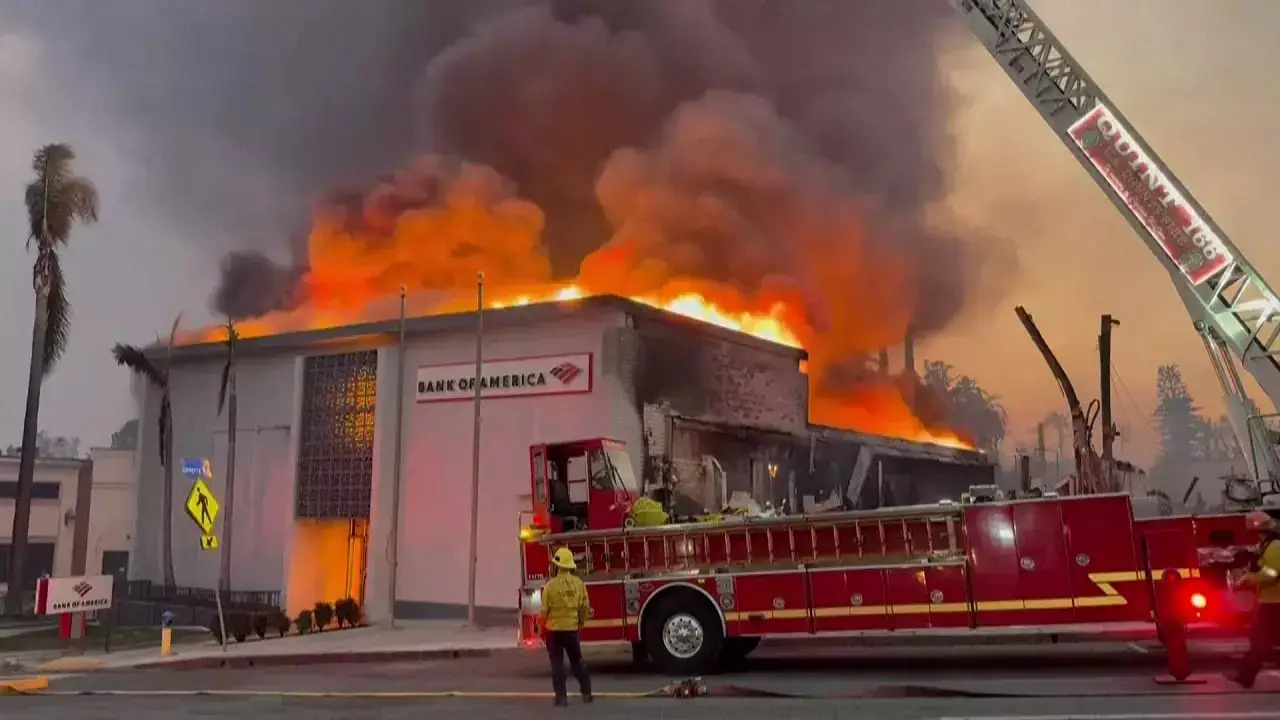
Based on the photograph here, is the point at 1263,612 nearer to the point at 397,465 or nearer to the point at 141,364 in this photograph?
the point at 397,465

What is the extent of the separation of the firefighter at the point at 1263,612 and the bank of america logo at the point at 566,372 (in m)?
13.4

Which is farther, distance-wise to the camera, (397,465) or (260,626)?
(397,465)

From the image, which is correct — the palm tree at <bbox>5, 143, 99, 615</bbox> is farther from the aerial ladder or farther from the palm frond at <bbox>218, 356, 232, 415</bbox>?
the aerial ladder

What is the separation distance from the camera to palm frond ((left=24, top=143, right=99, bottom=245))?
2878cm

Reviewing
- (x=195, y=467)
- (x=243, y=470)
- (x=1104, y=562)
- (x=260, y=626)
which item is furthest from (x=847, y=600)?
(x=243, y=470)

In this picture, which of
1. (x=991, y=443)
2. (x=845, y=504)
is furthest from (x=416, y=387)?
(x=991, y=443)

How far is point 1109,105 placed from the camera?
45.4 ft

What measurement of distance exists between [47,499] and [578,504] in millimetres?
36642

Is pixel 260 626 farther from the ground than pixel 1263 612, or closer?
closer

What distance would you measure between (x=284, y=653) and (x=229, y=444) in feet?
33.3

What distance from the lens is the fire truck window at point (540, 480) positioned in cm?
1290

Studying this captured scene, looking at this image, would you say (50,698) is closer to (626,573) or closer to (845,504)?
(626,573)

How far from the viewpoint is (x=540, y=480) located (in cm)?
1298

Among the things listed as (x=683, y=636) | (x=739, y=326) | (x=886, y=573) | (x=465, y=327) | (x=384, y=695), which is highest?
(x=739, y=326)
